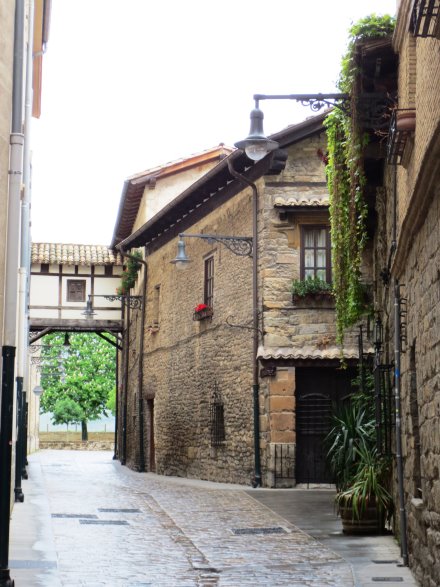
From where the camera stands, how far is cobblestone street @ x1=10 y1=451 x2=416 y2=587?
888 cm

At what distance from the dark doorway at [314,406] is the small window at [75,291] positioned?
14.0 metres

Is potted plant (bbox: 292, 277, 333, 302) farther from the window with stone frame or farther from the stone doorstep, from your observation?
the stone doorstep

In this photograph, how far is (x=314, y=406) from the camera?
61.6 feet

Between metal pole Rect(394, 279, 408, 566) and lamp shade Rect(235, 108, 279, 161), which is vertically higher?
lamp shade Rect(235, 108, 279, 161)

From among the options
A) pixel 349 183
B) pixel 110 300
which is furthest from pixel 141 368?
pixel 349 183

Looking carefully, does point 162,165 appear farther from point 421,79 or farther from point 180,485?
point 421,79

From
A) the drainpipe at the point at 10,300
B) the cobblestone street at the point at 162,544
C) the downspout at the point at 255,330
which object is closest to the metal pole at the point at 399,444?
the cobblestone street at the point at 162,544

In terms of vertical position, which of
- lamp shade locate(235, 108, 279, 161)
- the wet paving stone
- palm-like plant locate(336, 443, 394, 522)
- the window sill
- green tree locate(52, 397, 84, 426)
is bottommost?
green tree locate(52, 397, 84, 426)

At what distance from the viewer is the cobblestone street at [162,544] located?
8883mm

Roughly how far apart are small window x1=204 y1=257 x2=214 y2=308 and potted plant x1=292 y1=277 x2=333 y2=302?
12.4 feet

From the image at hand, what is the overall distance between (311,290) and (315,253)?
2.76 ft

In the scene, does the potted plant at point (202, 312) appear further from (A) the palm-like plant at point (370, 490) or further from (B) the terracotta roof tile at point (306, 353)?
(A) the palm-like plant at point (370, 490)

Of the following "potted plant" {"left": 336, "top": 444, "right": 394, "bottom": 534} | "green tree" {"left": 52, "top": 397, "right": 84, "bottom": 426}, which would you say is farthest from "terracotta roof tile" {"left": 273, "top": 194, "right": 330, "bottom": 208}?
"green tree" {"left": 52, "top": 397, "right": 84, "bottom": 426}

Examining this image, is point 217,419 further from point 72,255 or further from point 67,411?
point 67,411
